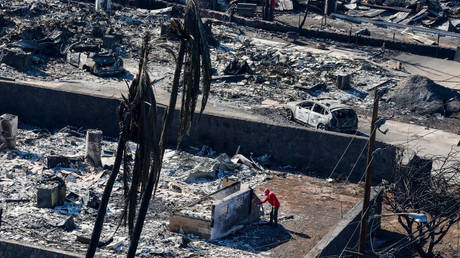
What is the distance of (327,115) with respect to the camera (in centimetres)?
2986

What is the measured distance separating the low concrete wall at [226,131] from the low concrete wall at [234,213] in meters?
3.38

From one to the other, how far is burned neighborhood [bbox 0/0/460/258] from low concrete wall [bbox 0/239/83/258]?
0.14ft

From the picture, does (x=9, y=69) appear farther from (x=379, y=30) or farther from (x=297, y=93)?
(x=379, y=30)

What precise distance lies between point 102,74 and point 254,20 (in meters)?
12.1

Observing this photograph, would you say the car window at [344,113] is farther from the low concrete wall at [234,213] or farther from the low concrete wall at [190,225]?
the low concrete wall at [190,225]

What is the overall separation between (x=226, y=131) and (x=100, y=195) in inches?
210

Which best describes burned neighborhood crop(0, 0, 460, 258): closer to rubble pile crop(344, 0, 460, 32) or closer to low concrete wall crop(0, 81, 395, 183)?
low concrete wall crop(0, 81, 395, 183)

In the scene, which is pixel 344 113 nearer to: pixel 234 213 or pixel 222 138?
pixel 222 138

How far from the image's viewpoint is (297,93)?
3453 cm

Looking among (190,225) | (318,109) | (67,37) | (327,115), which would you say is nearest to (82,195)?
(190,225)

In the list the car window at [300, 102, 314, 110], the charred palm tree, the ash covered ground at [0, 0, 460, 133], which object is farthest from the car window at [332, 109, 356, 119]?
the charred palm tree

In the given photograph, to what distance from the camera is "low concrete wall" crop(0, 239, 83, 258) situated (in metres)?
18.8

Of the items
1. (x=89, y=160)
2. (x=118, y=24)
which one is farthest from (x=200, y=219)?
(x=118, y=24)

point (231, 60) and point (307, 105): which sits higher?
point (231, 60)
